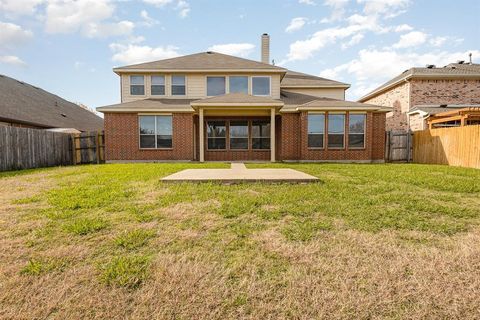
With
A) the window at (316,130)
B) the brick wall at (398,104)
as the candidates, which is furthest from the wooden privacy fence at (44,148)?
the brick wall at (398,104)

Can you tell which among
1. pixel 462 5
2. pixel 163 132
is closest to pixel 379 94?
pixel 462 5

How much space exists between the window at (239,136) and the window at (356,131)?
5.61 meters

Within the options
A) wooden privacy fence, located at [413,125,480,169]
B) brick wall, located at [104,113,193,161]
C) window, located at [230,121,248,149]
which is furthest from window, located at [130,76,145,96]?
wooden privacy fence, located at [413,125,480,169]

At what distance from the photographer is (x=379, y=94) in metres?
21.9

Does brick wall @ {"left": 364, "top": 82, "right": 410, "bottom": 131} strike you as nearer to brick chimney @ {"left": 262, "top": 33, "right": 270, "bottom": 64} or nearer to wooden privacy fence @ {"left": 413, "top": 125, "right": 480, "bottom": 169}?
wooden privacy fence @ {"left": 413, "top": 125, "right": 480, "bottom": 169}

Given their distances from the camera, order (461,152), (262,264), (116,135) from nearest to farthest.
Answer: (262,264)
(461,152)
(116,135)

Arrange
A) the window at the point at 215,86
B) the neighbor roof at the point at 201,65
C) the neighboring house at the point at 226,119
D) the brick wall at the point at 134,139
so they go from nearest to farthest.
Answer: the neighboring house at the point at 226,119 < the brick wall at the point at 134,139 < the neighbor roof at the point at 201,65 < the window at the point at 215,86

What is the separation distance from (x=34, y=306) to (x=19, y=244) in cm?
132

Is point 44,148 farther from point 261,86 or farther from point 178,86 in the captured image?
point 261,86

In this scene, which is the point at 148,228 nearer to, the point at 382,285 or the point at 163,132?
the point at 382,285

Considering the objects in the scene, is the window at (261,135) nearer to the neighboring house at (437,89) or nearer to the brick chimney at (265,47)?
the brick chimney at (265,47)

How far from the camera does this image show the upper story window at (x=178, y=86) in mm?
15375

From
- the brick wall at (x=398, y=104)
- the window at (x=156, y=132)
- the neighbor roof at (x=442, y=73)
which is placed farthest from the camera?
the brick wall at (x=398, y=104)

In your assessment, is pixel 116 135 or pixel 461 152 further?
pixel 116 135
